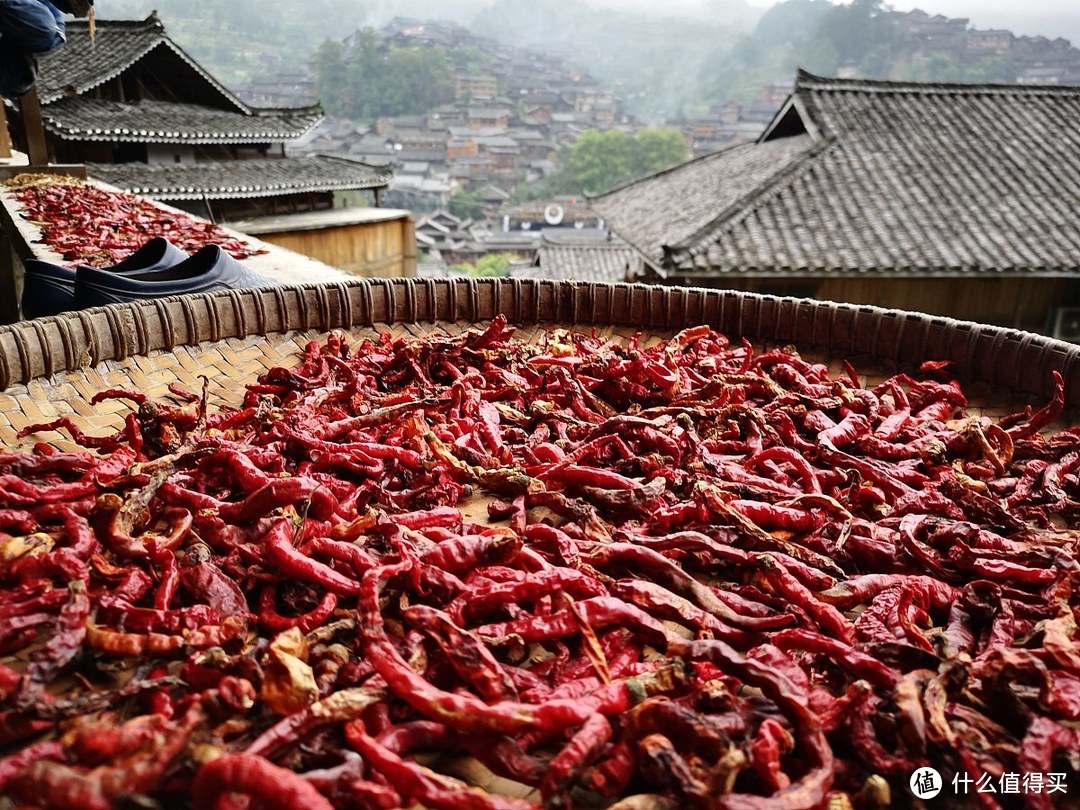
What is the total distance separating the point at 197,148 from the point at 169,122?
113cm

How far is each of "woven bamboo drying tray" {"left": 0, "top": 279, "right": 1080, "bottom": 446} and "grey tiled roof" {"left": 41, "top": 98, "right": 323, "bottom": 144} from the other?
15.2 meters

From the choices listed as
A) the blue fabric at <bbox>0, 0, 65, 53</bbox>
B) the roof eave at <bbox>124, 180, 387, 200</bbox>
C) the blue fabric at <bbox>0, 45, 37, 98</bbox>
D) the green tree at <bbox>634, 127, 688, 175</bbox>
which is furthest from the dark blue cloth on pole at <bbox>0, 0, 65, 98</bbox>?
the green tree at <bbox>634, 127, 688, 175</bbox>

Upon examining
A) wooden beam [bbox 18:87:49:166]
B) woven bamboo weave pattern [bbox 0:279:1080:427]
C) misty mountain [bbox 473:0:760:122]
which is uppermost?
misty mountain [bbox 473:0:760:122]

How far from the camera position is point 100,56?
17781 millimetres

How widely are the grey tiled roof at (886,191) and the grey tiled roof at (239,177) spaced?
7420 millimetres

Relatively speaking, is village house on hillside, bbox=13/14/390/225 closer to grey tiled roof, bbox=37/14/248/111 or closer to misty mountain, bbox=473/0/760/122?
grey tiled roof, bbox=37/14/248/111

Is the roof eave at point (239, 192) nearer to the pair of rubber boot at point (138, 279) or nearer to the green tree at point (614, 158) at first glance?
the pair of rubber boot at point (138, 279)

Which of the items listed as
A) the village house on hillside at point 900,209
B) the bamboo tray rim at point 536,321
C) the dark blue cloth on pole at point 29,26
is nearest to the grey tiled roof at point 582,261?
the village house on hillside at point 900,209

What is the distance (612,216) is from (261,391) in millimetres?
15962

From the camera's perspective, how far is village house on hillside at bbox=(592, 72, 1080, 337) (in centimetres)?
1185

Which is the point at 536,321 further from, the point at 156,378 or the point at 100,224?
the point at 100,224

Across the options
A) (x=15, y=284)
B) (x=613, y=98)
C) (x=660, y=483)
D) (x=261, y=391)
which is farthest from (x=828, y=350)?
(x=613, y=98)

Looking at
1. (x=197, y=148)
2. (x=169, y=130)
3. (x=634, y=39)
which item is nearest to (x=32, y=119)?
(x=169, y=130)

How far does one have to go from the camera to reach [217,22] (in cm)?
7681
